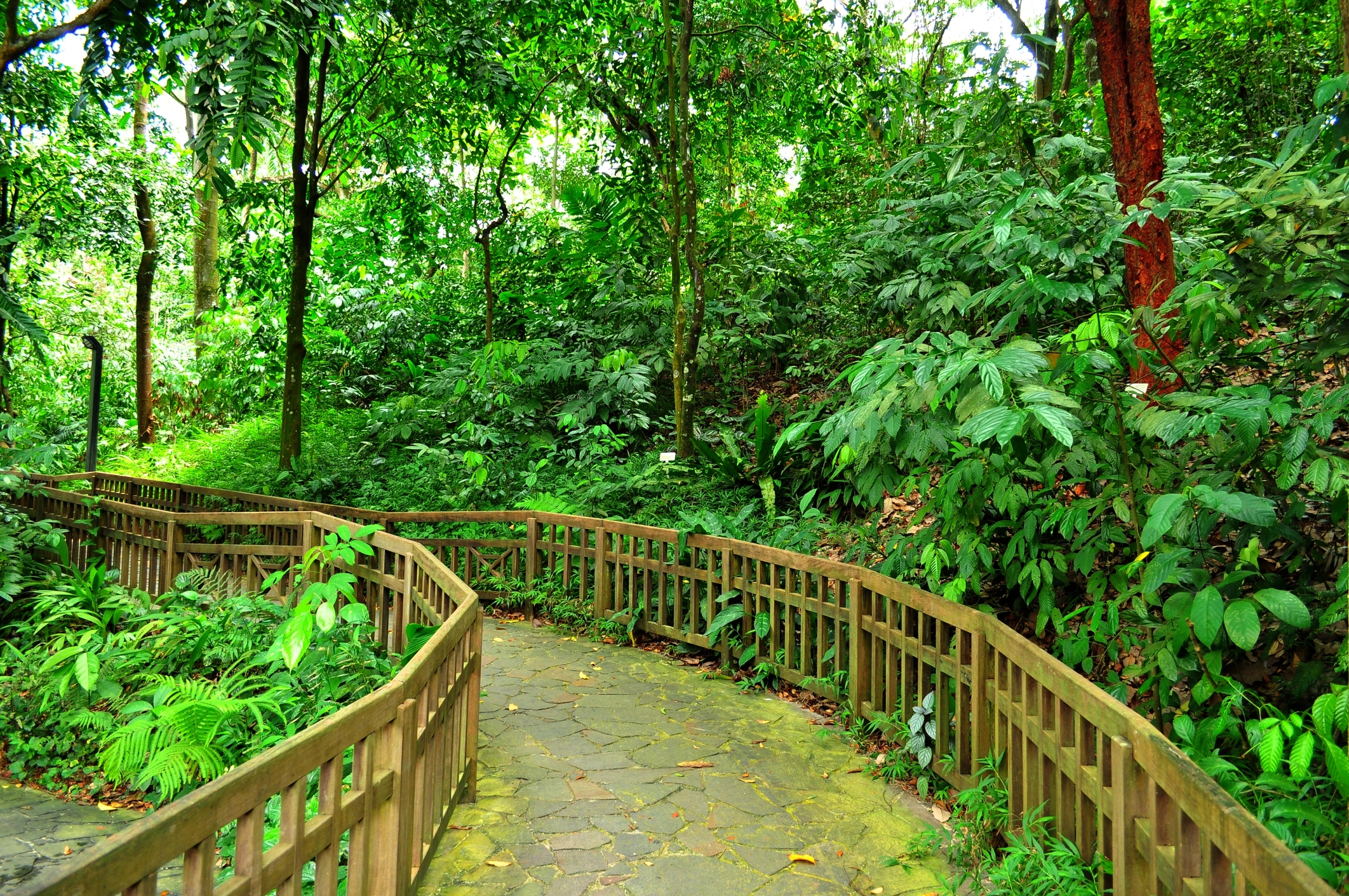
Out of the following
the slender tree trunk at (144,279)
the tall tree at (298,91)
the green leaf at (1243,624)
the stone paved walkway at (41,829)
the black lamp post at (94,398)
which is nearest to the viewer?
the green leaf at (1243,624)

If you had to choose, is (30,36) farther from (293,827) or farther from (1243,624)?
(1243,624)

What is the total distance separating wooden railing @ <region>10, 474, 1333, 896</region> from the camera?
2.26 meters

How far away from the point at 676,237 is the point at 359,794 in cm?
752

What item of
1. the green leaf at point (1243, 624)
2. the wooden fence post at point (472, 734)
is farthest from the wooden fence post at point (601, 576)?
the green leaf at point (1243, 624)

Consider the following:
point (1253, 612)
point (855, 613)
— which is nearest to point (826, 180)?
point (855, 613)

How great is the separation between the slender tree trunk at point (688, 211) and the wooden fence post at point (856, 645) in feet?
16.1

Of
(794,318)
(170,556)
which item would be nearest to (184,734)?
(170,556)

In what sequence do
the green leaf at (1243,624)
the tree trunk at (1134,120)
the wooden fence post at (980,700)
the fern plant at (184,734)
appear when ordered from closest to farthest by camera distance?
the green leaf at (1243,624)
the wooden fence post at (980,700)
the fern plant at (184,734)
the tree trunk at (1134,120)

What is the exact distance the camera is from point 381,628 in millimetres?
5668

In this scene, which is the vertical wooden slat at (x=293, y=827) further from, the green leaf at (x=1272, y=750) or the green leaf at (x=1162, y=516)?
the green leaf at (x=1272, y=750)

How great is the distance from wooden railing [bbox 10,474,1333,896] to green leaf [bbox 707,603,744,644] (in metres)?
0.06

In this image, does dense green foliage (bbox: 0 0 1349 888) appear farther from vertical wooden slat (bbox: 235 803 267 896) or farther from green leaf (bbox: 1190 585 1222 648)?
vertical wooden slat (bbox: 235 803 267 896)

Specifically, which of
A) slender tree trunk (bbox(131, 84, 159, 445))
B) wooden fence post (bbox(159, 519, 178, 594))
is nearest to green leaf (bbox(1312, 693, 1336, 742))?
wooden fence post (bbox(159, 519, 178, 594))

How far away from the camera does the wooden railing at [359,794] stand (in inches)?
67.8
